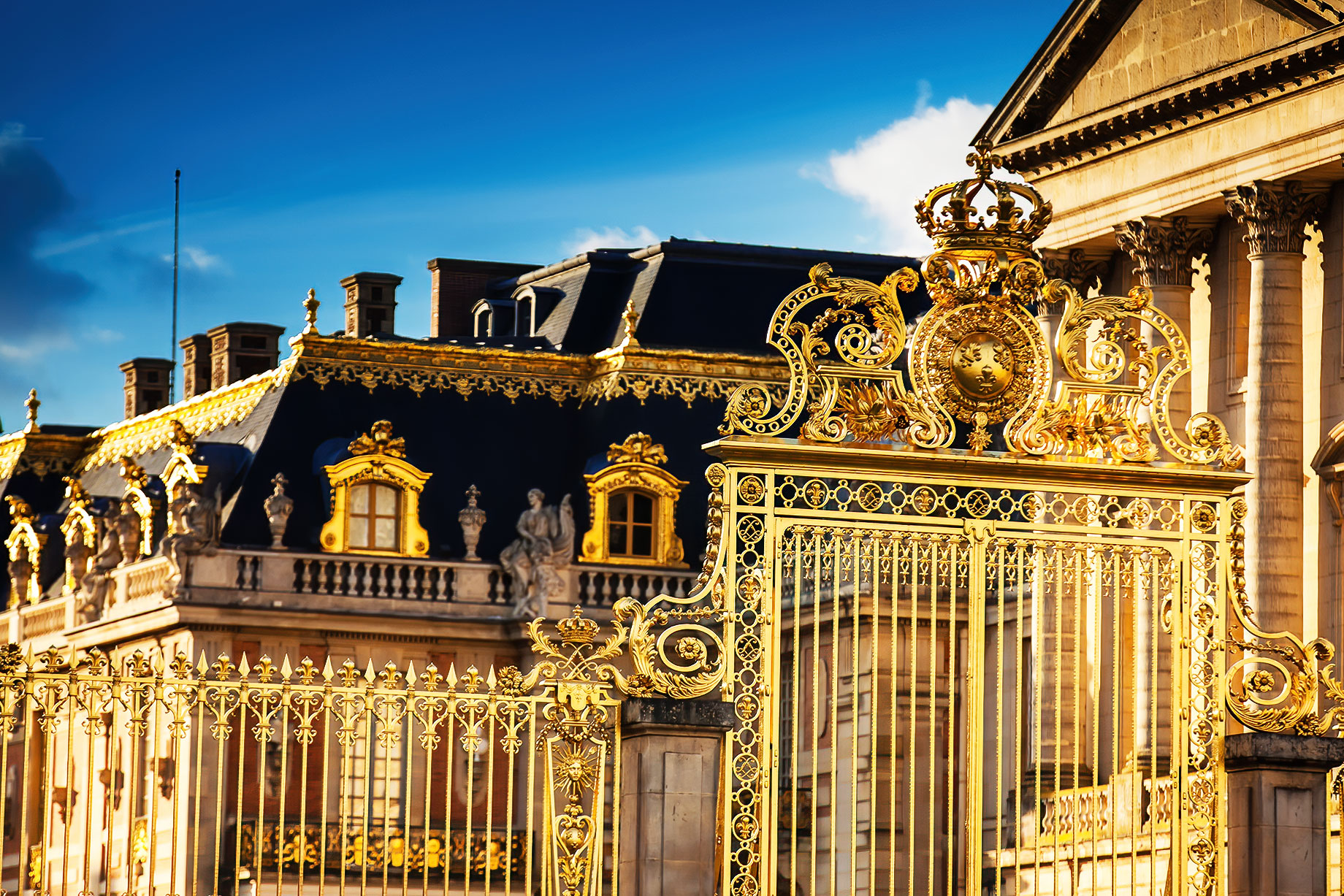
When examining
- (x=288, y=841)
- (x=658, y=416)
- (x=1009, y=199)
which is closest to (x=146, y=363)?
(x=658, y=416)

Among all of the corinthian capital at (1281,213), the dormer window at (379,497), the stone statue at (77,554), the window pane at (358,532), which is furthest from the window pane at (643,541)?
the corinthian capital at (1281,213)

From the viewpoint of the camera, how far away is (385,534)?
43625mm

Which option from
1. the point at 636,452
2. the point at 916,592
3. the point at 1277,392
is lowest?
the point at 916,592

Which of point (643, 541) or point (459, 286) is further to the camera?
point (459, 286)

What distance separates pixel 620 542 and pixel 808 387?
26500mm

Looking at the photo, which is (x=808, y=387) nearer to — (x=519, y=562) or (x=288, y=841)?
(x=288, y=841)

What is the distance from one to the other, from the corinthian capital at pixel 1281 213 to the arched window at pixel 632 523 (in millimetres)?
15815

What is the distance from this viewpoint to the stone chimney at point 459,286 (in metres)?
54.0

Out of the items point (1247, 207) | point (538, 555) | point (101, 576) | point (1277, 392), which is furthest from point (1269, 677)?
point (101, 576)

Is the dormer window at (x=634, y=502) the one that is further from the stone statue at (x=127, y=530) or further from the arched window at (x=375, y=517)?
the stone statue at (x=127, y=530)

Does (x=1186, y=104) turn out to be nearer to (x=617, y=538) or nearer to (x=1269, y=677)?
(x=1269, y=677)

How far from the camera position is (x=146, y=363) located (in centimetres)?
5616

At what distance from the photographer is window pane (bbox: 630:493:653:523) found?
44.3 m

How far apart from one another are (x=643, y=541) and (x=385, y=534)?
3603 mm
